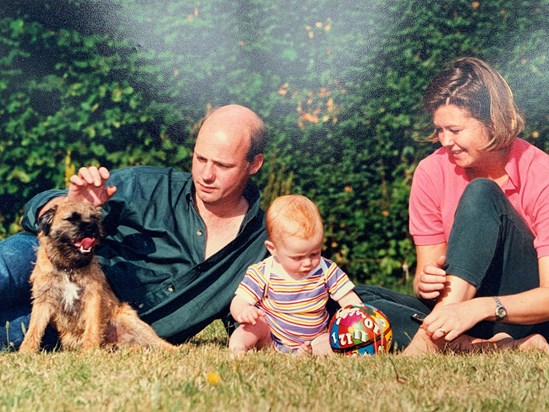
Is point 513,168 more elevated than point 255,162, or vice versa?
point 513,168

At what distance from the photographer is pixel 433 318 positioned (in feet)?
15.2

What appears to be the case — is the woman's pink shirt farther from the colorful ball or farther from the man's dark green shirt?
the man's dark green shirt

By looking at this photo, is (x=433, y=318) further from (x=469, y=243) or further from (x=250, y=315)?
(x=250, y=315)

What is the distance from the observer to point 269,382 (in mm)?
3824

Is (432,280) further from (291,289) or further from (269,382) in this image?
A: (269,382)

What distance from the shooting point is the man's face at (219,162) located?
5289 millimetres

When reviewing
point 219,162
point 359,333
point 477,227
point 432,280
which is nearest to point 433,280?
point 432,280

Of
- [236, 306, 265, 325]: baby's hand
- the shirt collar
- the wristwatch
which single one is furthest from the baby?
the shirt collar

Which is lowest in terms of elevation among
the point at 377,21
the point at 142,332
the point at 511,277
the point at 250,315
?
the point at 142,332

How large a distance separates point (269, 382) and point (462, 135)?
1.91 meters

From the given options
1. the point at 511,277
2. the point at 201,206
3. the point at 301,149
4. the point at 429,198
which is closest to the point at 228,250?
the point at 201,206

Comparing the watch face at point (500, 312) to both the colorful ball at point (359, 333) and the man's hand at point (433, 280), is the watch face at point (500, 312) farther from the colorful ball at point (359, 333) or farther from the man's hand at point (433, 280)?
the colorful ball at point (359, 333)

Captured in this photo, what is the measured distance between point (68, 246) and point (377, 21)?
3.89m

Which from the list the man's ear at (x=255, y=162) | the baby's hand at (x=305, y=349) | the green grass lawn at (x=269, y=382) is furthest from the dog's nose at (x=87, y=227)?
the baby's hand at (x=305, y=349)
